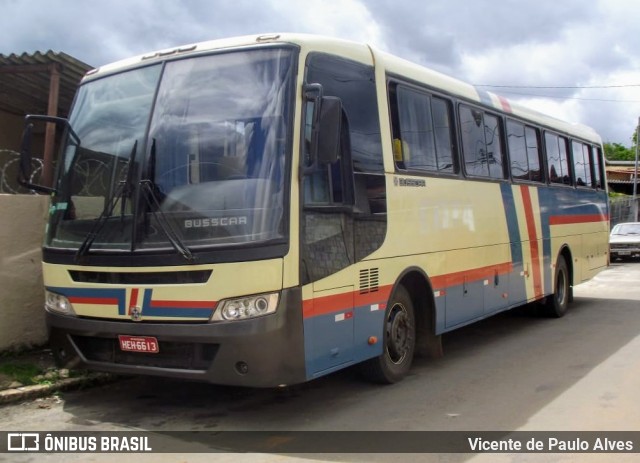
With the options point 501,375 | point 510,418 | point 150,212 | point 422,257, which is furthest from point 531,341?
point 150,212

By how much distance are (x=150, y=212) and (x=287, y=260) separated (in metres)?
1.15

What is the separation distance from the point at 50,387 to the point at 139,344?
5.67 feet

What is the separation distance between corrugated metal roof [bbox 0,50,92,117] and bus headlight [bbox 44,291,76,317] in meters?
4.23

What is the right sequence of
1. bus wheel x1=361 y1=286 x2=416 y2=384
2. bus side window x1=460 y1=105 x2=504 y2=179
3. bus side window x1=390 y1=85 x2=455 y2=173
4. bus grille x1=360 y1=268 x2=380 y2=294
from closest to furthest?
bus grille x1=360 y1=268 x2=380 y2=294, bus wheel x1=361 y1=286 x2=416 y2=384, bus side window x1=390 y1=85 x2=455 y2=173, bus side window x1=460 y1=105 x2=504 y2=179

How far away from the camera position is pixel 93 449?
4812 mm

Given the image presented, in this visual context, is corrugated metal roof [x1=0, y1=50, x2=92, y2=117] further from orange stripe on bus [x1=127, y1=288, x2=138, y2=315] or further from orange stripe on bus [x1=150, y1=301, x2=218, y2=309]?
orange stripe on bus [x1=150, y1=301, x2=218, y2=309]

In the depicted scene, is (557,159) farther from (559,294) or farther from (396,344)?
(396,344)

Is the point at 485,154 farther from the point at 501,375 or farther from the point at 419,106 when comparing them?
the point at 501,375

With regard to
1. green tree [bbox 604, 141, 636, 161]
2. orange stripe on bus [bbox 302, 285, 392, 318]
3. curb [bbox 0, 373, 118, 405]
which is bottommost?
curb [bbox 0, 373, 118, 405]

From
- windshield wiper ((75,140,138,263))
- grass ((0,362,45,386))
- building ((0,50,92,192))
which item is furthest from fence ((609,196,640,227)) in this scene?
windshield wiper ((75,140,138,263))

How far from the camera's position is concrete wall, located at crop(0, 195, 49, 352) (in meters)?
7.02

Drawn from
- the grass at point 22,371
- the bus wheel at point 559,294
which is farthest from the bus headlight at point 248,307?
the bus wheel at point 559,294

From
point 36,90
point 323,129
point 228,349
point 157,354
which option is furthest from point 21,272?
point 36,90

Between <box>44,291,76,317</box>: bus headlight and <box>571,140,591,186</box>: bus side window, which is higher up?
<box>571,140,591,186</box>: bus side window
